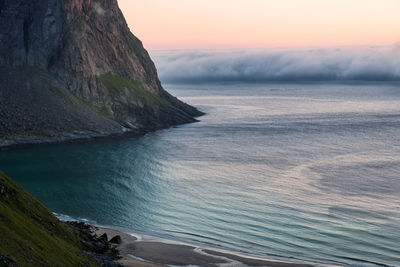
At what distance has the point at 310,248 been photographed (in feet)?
242

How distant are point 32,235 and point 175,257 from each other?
21106 mm

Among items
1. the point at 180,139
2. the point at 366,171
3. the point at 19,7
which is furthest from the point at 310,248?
the point at 19,7

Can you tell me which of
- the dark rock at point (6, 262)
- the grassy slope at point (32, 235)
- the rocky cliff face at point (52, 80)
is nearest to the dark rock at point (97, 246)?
the grassy slope at point (32, 235)

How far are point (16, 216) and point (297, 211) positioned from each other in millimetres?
49804

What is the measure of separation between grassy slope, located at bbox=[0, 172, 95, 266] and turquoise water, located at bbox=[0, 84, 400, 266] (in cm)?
2199

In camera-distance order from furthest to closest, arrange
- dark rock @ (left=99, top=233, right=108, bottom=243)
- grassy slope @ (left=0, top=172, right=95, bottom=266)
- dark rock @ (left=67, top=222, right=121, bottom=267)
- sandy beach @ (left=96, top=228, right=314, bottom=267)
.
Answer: dark rock @ (left=99, top=233, right=108, bottom=243)
sandy beach @ (left=96, top=228, right=314, bottom=267)
dark rock @ (left=67, top=222, right=121, bottom=267)
grassy slope @ (left=0, top=172, right=95, bottom=266)

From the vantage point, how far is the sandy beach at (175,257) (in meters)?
67.1

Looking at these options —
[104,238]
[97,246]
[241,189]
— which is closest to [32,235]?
[97,246]

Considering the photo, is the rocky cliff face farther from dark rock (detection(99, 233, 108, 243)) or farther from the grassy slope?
the grassy slope

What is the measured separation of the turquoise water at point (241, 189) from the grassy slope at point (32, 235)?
22.0 metres

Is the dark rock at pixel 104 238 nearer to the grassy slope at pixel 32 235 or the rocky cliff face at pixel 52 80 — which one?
the grassy slope at pixel 32 235

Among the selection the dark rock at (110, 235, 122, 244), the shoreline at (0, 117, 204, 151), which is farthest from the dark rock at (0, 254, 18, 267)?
the shoreline at (0, 117, 204, 151)

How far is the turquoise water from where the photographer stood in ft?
254

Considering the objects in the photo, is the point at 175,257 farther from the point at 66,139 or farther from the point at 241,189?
the point at 66,139
